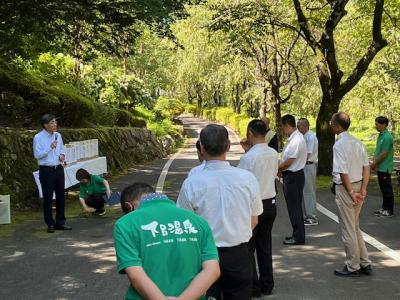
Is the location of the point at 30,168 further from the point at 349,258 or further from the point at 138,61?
the point at 138,61

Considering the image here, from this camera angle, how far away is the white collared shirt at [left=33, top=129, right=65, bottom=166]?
29.0ft

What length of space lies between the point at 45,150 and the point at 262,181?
4.50 metres

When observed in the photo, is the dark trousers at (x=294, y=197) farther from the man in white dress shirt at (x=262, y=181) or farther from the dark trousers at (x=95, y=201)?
the dark trousers at (x=95, y=201)

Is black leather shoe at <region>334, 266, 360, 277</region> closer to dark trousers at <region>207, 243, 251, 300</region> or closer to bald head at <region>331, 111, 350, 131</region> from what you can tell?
bald head at <region>331, 111, 350, 131</region>

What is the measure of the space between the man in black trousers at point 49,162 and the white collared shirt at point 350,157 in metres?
4.74

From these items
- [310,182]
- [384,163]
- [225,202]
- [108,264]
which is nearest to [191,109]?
[384,163]

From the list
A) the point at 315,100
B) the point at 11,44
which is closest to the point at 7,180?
the point at 11,44

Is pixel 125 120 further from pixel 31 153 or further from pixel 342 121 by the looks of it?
pixel 342 121

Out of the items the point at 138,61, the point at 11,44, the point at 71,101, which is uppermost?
the point at 138,61

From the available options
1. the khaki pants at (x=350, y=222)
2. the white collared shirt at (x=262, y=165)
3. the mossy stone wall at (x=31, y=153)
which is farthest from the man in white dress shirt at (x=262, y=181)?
the mossy stone wall at (x=31, y=153)

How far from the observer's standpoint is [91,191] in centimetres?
1048

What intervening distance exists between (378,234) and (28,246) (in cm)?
535

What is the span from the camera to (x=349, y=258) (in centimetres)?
627

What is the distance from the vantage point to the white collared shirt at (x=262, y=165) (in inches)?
217
